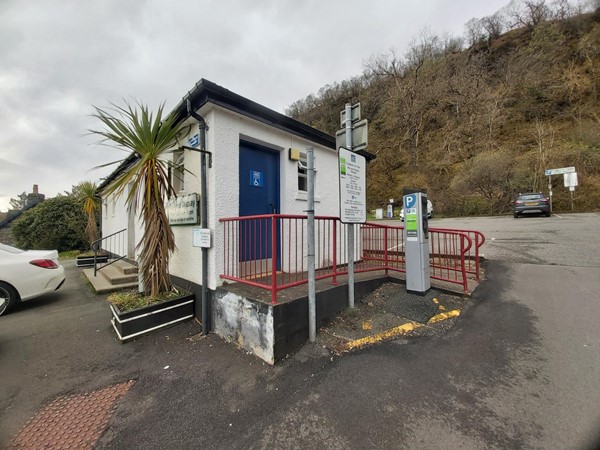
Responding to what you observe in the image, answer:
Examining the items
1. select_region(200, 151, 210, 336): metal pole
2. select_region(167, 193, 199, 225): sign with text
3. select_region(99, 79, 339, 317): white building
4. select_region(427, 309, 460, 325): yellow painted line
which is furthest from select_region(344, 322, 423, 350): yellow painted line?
select_region(167, 193, 199, 225): sign with text

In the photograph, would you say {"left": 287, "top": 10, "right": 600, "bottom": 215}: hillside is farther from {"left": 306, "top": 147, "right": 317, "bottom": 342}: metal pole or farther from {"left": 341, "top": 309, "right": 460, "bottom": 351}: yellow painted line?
{"left": 306, "top": 147, "right": 317, "bottom": 342}: metal pole

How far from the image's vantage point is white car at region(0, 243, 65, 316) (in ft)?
15.4

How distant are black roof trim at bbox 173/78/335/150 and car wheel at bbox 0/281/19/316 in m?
4.56

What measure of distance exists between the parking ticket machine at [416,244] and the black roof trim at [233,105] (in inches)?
97.7

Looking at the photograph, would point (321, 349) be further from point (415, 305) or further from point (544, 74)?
point (544, 74)

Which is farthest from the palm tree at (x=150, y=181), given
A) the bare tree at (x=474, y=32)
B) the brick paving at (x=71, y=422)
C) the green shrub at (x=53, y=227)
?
the bare tree at (x=474, y=32)

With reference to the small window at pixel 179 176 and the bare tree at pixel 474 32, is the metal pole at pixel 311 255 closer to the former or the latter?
the small window at pixel 179 176

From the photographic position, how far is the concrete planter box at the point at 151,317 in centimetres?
347

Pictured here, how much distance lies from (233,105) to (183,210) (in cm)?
192

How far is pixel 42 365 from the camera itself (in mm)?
3020

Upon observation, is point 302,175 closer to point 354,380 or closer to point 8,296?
point 354,380

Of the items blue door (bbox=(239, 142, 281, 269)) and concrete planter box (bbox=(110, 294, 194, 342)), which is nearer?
concrete planter box (bbox=(110, 294, 194, 342))

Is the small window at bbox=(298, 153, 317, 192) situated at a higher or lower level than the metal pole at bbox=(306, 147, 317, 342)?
higher

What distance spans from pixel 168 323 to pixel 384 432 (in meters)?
3.25
